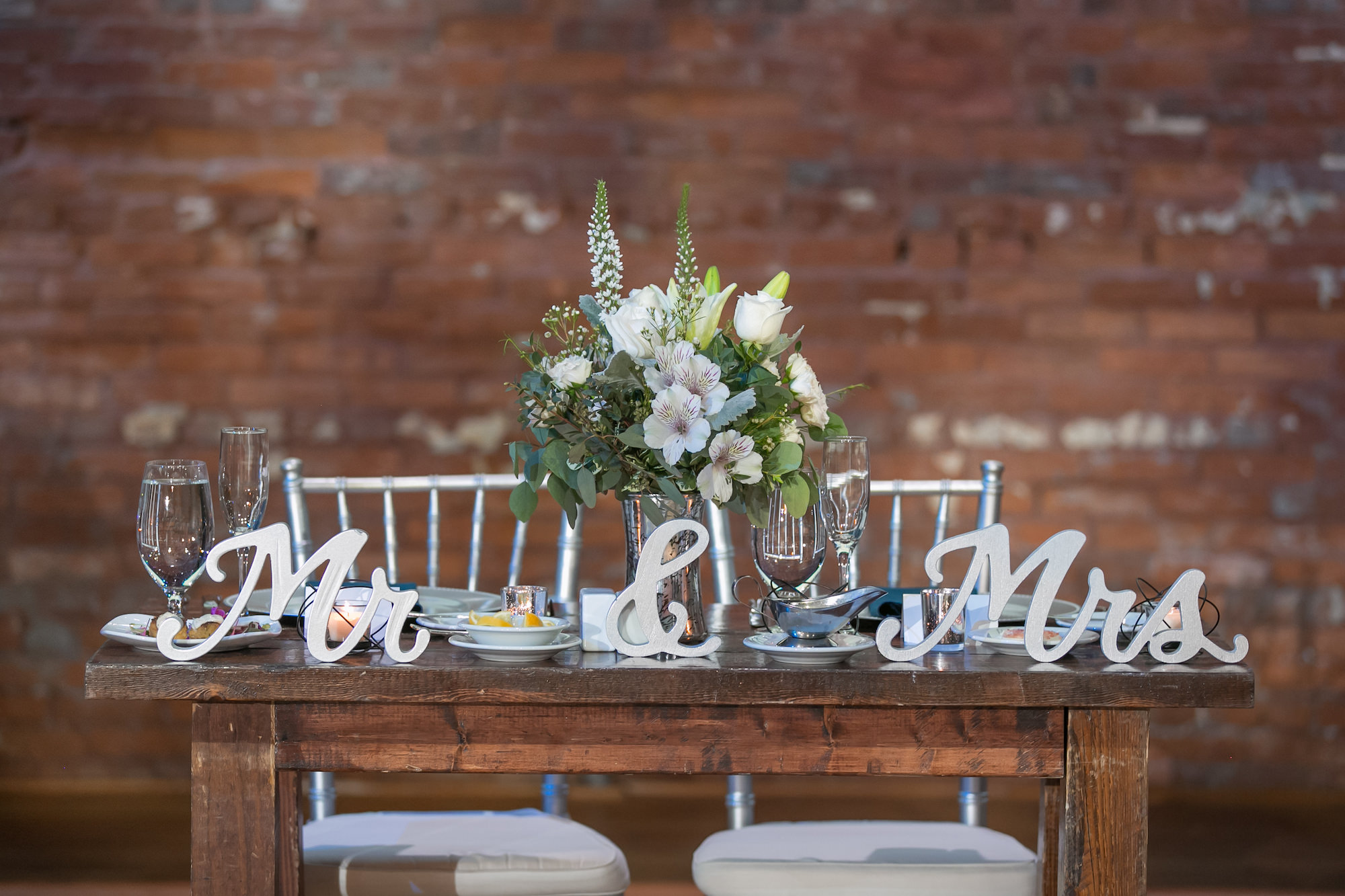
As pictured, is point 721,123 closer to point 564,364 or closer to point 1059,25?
point 1059,25

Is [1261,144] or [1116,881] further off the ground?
[1261,144]

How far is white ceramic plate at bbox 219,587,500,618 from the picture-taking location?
4.85 ft

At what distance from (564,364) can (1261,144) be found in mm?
2077

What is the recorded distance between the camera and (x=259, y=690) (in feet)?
3.97

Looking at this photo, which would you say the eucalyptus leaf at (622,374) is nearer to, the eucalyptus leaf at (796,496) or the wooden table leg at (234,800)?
the eucalyptus leaf at (796,496)

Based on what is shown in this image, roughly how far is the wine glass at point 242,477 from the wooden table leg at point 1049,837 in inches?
37.0

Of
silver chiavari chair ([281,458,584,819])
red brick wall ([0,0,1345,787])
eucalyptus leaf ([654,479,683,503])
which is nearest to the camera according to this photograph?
eucalyptus leaf ([654,479,683,503])

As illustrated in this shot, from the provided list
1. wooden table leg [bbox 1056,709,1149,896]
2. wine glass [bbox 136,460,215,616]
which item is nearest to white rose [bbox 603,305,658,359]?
wine glass [bbox 136,460,215,616]

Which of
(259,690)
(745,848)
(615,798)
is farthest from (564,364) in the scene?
(615,798)

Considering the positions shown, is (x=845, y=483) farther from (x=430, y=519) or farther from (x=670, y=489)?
(x=430, y=519)

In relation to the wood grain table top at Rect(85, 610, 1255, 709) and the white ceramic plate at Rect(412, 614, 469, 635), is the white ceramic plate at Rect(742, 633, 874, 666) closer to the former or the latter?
the wood grain table top at Rect(85, 610, 1255, 709)

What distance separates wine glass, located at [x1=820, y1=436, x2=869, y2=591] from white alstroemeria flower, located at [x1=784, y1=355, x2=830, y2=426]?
7 centimetres

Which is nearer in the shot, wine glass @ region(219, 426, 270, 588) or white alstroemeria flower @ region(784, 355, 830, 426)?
white alstroemeria flower @ region(784, 355, 830, 426)

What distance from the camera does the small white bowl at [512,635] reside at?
1.25 m
